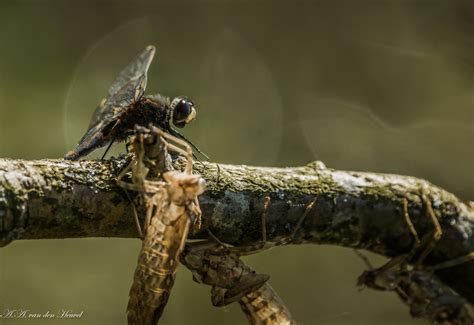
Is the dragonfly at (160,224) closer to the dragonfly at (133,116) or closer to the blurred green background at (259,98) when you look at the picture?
the dragonfly at (133,116)

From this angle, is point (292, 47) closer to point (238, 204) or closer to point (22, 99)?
point (22, 99)

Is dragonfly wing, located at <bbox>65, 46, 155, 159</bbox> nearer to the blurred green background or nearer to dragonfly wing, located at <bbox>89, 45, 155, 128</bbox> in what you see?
dragonfly wing, located at <bbox>89, 45, 155, 128</bbox>

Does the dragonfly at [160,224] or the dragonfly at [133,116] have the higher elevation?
the dragonfly at [133,116]

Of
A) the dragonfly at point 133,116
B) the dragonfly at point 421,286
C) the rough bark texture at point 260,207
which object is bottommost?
the dragonfly at point 421,286

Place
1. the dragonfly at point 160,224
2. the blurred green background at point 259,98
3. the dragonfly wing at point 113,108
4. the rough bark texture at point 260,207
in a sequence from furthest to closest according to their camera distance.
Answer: the blurred green background at point 259,98, the dragonfly wing at point 113,108, the dragonfly at point 160,224, the rough bark texture at point 260,207

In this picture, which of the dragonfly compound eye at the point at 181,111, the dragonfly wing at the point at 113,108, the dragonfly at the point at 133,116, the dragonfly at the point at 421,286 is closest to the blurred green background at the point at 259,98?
the dragonfly at the point at 421,286
